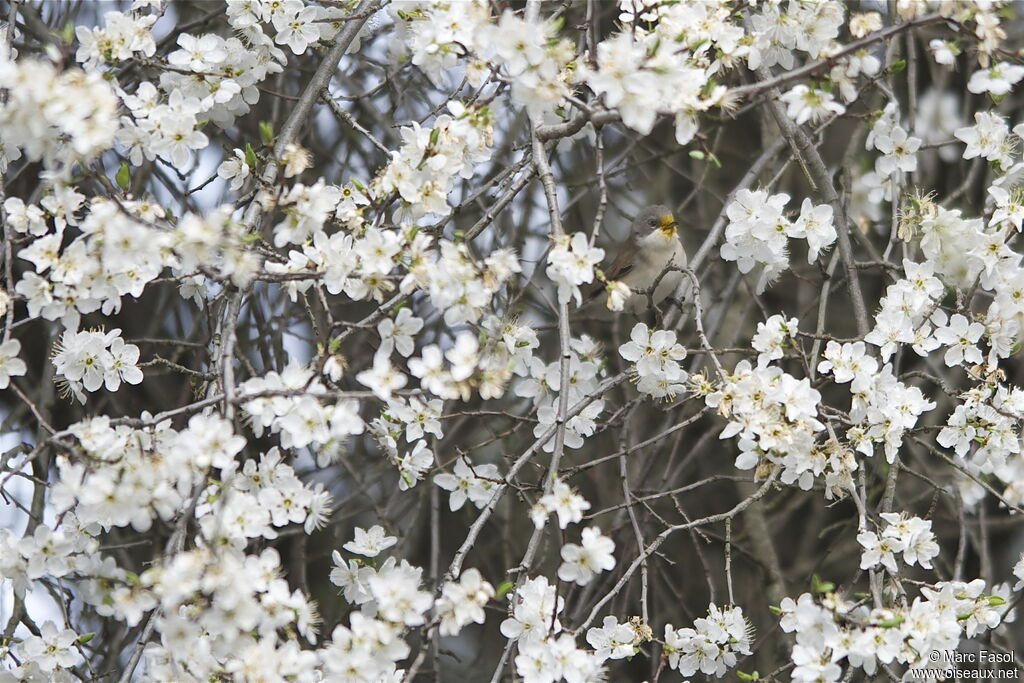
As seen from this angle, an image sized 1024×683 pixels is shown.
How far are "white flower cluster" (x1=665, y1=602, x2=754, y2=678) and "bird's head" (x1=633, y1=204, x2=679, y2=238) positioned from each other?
2.17 meters

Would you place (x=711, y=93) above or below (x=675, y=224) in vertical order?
above

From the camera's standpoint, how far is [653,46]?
7.71 ft

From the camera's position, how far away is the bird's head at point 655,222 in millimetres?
4719

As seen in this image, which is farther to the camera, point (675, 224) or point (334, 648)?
point (675, 224)

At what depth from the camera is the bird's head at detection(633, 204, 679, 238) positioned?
4.72m

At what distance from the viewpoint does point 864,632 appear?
2.51 meters

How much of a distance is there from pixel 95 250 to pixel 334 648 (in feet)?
3.80

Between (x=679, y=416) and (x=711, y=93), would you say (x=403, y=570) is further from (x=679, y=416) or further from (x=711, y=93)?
(x=679, y=416)

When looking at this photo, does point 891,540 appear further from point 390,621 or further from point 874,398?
point 390,621

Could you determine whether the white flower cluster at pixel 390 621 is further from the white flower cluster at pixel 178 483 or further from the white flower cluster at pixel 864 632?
the white flower cluster at pixel 864 632

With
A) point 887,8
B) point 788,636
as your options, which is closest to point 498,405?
point 788,636

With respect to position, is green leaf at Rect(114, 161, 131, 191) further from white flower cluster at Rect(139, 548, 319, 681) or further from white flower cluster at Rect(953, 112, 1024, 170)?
white flower cluster at Rect(953, 112, 1024, 170)

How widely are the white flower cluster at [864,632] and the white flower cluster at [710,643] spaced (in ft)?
1.04

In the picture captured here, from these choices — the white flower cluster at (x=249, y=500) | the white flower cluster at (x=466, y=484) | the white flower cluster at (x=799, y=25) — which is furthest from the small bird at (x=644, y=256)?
the white flower cluster at (x=249, y=500)
